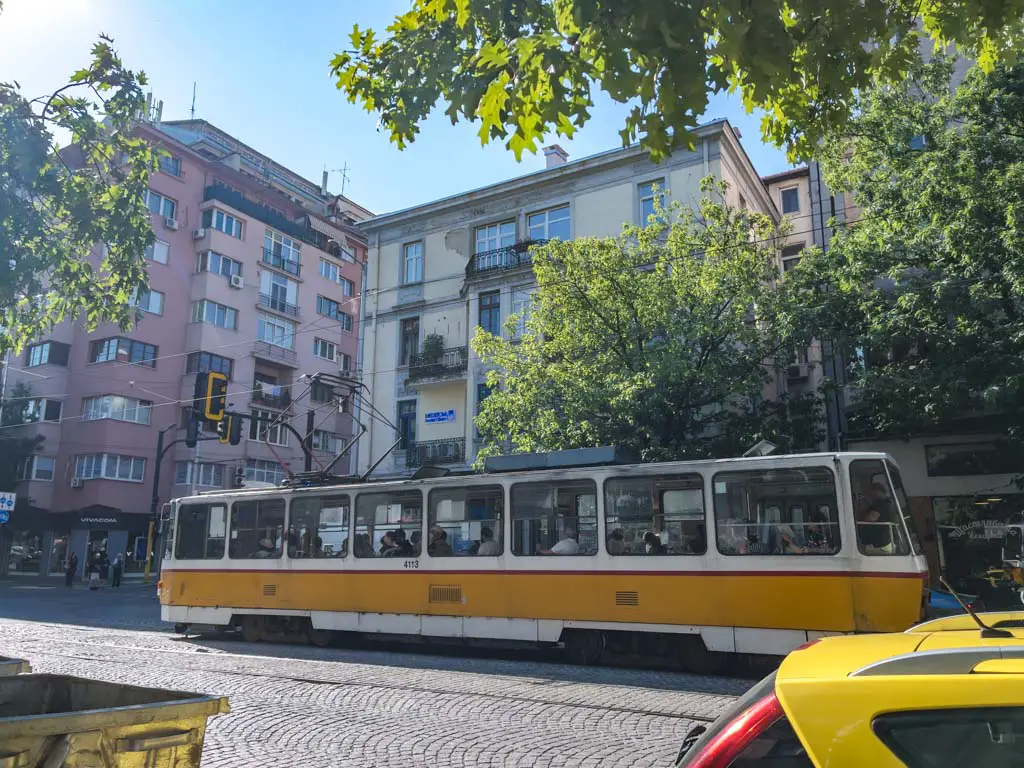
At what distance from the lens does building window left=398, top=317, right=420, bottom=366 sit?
30.3m

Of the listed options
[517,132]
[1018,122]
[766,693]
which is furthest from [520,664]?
[1018,122]

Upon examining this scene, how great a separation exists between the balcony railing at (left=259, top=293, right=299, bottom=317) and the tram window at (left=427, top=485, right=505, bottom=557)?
114 feet

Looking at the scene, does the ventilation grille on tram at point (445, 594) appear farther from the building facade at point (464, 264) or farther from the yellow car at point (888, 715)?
the building facade at point (464, 264)

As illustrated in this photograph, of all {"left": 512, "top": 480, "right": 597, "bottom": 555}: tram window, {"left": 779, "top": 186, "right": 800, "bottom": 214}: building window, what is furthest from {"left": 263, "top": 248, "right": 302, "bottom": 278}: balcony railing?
{"left": 512, "top": 480, "right": 597, "bottom": 555}: tram window

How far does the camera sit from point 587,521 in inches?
463

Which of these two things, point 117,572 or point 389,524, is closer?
point 389,524

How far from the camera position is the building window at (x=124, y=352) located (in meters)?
39.2

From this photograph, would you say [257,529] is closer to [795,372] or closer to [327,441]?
[795,372]

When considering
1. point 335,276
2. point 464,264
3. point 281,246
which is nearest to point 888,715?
point 464,264

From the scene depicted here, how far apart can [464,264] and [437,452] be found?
6966 mm

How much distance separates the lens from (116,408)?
1527 inches

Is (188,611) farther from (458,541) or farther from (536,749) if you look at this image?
(536,749)

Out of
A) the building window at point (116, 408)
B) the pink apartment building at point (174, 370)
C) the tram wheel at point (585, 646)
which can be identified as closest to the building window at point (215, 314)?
the pink apartment building at point (174, 370)

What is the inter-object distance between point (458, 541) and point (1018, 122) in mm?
12837
